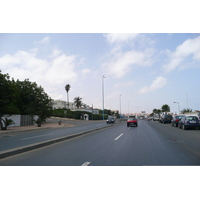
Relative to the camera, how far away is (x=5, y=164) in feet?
20.7

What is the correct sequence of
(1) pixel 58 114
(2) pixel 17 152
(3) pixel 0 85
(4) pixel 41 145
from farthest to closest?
(1) pixel 58 114, (3) pixel 0 85, (4) pixel 41 145, (2) pixel 17 152

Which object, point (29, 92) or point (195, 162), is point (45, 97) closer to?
point (29, 92)

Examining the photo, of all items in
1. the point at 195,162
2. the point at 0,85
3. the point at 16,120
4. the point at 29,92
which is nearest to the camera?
the point at 195,162

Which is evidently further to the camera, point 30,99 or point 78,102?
point 78,102

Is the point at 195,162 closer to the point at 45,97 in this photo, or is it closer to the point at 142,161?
the point at 142,161

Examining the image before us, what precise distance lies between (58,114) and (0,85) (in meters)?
46.7

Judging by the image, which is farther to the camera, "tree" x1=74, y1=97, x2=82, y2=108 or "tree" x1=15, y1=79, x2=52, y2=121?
"tree" x1=74, y1=97, x2=82, y2=108

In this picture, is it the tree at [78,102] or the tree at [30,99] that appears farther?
the tree at [78,102]

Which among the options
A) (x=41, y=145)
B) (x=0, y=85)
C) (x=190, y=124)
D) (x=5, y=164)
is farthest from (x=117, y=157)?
(x=0, y=85)

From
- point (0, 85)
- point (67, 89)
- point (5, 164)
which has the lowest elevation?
point (5, 164)

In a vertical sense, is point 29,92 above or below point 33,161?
above

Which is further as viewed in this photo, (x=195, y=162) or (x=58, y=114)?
(x=58, y=114)

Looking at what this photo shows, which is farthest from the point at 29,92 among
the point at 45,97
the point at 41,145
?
the point at 41,145

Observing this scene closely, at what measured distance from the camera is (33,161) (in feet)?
21.6
